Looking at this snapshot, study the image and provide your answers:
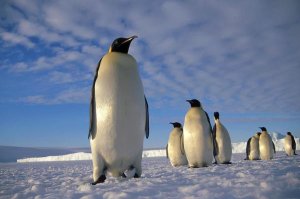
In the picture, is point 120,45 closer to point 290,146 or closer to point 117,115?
point 117,115

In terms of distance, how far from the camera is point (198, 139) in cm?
723

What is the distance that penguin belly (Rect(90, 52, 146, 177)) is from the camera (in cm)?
420

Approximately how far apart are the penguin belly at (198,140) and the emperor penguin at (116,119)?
3.05 metres

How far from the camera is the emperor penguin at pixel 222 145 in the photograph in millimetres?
9000

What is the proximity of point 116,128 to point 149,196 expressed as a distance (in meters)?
1.67

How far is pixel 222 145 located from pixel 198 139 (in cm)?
218

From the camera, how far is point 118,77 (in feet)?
14.1

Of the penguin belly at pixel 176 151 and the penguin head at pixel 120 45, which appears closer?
the penguin head at pixel 120 45

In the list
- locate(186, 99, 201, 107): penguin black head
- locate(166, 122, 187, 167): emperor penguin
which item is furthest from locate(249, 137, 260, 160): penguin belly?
locate(186, 99, 201, 107): penguin black head

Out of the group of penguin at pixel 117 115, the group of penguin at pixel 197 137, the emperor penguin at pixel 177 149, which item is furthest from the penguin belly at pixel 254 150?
the group of penguin at pixel 117 115

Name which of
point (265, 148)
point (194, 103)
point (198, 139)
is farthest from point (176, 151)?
point (265, 148)

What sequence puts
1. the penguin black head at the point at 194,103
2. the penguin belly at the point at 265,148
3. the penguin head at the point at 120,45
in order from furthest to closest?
the penguin belly at the point at 265,148, the penguin black head at the point at 194,103, the penguin head at the point at 120,45

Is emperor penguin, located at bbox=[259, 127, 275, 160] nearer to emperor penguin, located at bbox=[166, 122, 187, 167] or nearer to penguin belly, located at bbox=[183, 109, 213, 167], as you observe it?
emperor penguin, located at bbox=[166, 122, 187, 167]

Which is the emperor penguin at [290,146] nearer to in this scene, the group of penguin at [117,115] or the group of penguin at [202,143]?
the group of penguin at [202,143]
